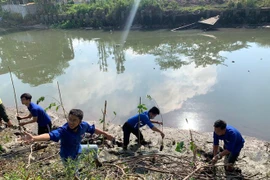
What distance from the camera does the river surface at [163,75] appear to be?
25.6ft

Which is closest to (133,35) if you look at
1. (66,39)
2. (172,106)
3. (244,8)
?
(66,39)

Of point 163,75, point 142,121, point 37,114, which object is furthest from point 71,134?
point 163,75

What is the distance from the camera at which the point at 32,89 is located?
1049cm

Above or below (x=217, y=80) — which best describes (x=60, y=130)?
above

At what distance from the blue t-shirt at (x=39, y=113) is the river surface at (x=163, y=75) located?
2.70m

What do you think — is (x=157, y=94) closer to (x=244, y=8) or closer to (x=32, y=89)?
(x=32, y=89)

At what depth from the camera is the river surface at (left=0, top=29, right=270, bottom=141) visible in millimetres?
7809

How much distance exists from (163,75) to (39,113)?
650 centimetres

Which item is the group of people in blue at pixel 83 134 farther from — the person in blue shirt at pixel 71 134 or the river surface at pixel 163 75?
the river surface at pixel 163 75

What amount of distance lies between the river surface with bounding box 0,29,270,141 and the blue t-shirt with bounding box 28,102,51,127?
106 inches

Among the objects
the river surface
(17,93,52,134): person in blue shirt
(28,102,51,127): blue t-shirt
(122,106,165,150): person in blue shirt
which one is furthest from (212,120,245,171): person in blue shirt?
(28,102,51,127): blue t-shirt

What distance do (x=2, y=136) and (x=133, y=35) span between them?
625 inches

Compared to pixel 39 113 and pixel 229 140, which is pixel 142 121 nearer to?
pixel 229 140

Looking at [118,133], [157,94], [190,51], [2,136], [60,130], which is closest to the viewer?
[60,130]
